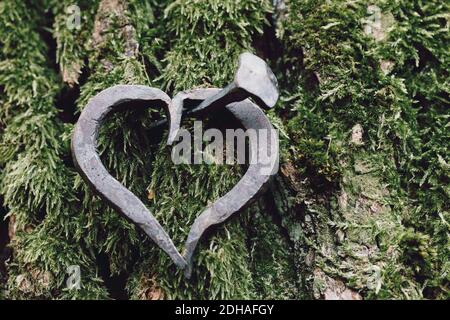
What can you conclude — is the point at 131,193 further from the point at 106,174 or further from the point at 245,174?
the point at 245,174

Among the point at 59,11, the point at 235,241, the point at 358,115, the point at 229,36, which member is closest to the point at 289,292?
the point at 235,241

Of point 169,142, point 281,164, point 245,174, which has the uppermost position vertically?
point 169,142

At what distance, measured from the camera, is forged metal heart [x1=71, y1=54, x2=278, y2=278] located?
5.30ft

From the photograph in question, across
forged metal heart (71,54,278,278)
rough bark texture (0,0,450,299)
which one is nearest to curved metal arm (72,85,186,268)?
forged metal heart (71,54,278,278)

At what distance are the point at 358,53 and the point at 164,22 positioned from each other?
0.69 meters

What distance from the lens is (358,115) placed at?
182 cm

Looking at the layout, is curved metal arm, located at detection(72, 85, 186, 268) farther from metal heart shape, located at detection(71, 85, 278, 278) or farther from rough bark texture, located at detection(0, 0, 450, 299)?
rough bark texture, located at detection(0, 0, 450, 299)

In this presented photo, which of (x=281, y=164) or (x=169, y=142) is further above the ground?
(x=169, y=142)

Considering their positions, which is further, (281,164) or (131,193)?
(281,164)

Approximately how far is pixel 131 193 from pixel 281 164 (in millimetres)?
495

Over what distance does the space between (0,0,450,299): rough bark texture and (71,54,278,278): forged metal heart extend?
0.25 feet

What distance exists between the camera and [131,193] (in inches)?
64.6

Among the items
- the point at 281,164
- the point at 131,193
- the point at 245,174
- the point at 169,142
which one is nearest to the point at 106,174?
the point at 131,193

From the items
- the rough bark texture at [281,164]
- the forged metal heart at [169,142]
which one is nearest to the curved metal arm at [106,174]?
the forged metal heart at [169,142]
